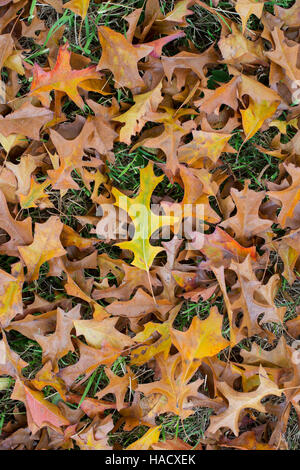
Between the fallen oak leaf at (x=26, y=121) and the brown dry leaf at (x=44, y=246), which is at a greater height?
the fallen oak leaf at (x=26, y=121)

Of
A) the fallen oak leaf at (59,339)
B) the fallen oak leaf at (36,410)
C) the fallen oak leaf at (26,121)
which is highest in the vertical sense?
the fallen oak leaf at (26,121)

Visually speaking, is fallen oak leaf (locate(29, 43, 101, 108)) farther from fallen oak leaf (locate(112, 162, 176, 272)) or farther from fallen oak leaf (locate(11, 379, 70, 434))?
fallen oak leaf (locate(11, 379, 70, 434))

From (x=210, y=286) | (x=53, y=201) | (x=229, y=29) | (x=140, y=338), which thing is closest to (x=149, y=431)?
(x=140, y=338)

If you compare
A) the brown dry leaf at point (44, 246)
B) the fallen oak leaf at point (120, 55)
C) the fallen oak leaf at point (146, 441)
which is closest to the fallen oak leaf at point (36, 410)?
the fallen oak leaf at point (146, 441)

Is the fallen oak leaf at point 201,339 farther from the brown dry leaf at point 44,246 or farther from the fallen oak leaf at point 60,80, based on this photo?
the fallen oak leaf at point 60,80

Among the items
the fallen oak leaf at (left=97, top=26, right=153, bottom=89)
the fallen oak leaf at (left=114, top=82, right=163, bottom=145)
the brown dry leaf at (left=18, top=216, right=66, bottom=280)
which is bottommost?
the brown dry leaf at (left=18, top=216, right=66, bottom=280)

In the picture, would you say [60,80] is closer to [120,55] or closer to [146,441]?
[120,55]

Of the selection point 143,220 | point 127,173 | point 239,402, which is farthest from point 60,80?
point 239,402

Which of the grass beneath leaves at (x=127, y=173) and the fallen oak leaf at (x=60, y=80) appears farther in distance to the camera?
the grass beneath leaves at (x=127, y=173)

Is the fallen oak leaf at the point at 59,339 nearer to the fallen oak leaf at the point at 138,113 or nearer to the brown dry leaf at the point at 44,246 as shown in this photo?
the brown dry leaf at the point at 44,246

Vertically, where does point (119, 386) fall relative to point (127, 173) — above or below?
below

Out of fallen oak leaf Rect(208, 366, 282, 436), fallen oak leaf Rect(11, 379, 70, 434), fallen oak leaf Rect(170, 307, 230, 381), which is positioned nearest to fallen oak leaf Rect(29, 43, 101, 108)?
fallen oak leaf Rect(170, 307, 230, 381)
